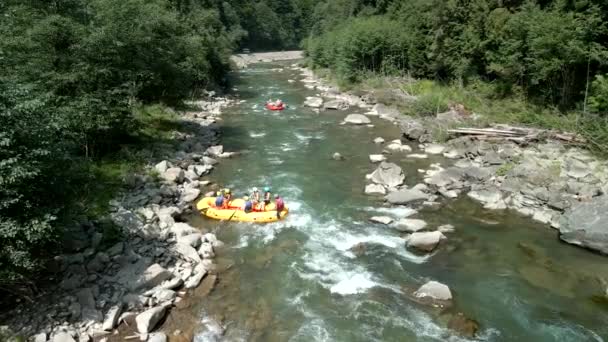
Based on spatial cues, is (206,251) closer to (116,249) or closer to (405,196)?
(116,249)

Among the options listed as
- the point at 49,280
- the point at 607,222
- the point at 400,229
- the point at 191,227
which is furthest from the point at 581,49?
the point at 49,280

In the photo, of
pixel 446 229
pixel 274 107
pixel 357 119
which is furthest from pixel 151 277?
pixel 274 107

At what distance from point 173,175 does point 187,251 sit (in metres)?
6.08

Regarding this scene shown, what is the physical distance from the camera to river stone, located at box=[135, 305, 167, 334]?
920 centimetres

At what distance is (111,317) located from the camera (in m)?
9.29

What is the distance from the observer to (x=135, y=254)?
11.5m

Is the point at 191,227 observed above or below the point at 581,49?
below

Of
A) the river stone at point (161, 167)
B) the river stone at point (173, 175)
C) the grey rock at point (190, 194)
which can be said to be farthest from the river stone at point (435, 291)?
the river stone at point (161, 167)

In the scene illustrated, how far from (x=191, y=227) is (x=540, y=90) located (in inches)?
774

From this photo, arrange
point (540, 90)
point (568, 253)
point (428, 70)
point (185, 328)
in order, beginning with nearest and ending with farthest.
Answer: point (185, 328)
point (568, 253)
point (540, 90)
point (428, 70)

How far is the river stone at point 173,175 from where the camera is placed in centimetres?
1745

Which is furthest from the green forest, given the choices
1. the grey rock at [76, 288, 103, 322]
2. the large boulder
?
the large boulder

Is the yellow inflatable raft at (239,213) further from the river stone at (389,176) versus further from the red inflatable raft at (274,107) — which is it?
the red inflatable raft at (274,107)

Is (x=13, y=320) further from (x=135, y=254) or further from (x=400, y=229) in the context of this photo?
(x=400, y=229)
